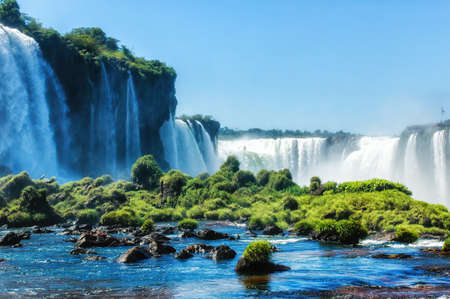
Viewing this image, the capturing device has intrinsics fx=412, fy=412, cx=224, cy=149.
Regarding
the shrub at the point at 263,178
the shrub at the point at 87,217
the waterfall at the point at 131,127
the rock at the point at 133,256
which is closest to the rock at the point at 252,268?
the rock at the point at 133,256

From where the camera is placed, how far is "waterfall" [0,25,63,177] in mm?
70562

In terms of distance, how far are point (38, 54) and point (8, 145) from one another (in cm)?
1921

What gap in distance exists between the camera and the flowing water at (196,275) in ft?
51.5

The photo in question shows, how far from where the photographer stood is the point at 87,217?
52875mm

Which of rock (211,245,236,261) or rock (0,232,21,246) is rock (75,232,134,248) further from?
rock (211,245,236,261)

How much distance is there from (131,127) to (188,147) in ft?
71.4

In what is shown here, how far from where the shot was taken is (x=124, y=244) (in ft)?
98.8

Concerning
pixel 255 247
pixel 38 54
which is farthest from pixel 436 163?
pixel 38 54

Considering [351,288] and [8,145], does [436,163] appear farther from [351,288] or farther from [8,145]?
[8,145]

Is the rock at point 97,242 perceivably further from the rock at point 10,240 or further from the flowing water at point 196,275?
the rock at point 10,240

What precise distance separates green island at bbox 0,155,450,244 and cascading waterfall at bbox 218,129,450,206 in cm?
2433

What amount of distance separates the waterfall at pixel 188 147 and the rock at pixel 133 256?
279ft

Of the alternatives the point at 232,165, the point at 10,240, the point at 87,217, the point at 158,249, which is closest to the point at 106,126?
the point at 232,165

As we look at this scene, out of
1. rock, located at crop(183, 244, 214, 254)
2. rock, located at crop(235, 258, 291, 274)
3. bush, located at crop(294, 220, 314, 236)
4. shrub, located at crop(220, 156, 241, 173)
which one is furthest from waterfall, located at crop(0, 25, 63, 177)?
rock, located at crop(235, 258, 291, 274)
